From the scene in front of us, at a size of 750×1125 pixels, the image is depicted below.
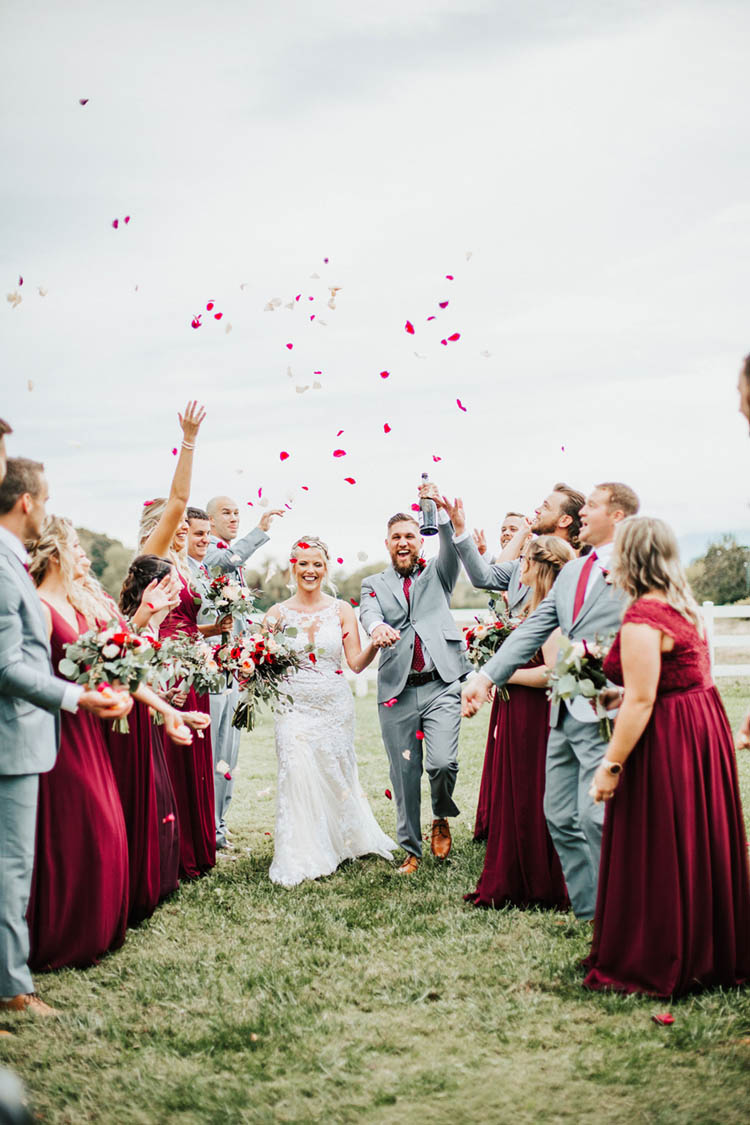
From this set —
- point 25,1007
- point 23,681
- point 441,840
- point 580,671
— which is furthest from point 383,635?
point 25,1007

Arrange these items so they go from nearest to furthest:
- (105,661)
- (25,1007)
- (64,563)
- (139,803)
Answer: (25,1007), (105,661), (64,563), (139,803)

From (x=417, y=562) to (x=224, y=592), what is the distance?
1.60m

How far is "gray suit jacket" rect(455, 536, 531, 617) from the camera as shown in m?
7.68

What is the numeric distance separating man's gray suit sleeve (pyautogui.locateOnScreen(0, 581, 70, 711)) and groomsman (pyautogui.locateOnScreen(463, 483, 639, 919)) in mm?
2380

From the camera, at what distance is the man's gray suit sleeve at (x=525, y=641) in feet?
19.7

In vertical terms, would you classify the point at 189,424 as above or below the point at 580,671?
above

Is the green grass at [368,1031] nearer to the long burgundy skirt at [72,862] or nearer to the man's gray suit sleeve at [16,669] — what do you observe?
the long burgundy skirt at [72,862]

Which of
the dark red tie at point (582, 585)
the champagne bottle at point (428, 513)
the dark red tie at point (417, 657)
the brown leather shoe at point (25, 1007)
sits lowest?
the brown leather shoe at point (25, 1007)

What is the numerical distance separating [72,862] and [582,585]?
127 inches

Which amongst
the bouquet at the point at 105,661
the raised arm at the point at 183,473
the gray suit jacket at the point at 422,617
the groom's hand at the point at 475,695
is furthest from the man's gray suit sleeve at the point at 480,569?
the bouquet at the point at 105,661

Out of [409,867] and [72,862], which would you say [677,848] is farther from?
[409,867]

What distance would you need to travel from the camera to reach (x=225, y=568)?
363 inches

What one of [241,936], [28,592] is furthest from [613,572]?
[241,936]

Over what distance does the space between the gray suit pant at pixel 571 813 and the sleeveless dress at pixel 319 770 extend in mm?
2238
